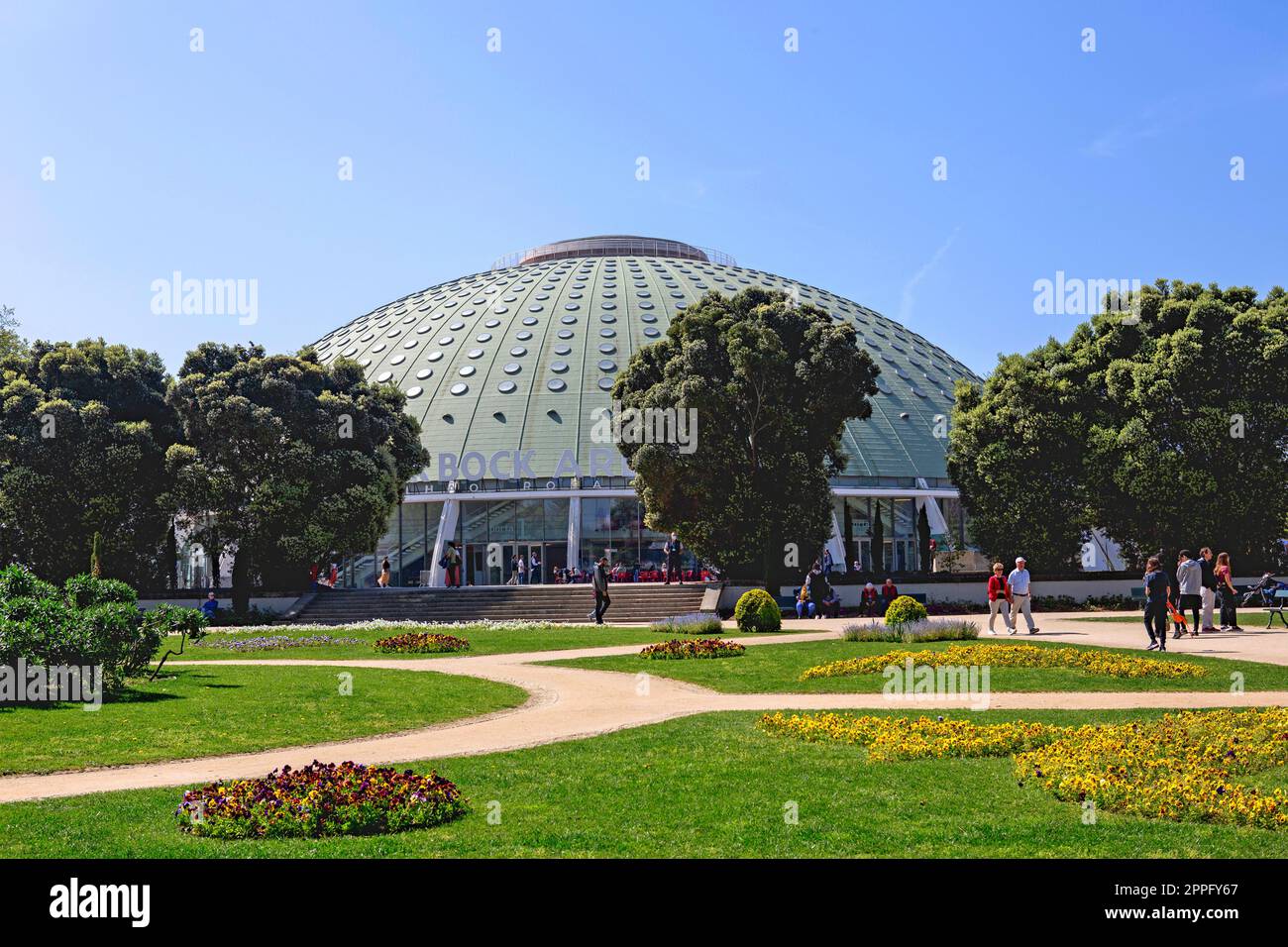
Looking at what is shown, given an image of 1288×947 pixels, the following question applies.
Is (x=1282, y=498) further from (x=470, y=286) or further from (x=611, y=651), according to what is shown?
(x=470, y=286)

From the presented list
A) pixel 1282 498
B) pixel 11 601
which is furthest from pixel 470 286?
pixel 11 601

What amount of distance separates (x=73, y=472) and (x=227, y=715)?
35.2 m

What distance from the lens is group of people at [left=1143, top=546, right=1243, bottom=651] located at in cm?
2520

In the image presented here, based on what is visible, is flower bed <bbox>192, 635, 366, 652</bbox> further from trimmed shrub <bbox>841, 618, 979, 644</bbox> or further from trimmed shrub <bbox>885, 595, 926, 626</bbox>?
trimmed shrub <bbox>885, 595, 926, 626</bbox>

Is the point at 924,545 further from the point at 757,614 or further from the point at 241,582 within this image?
the point at 241,582

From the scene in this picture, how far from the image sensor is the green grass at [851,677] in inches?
787

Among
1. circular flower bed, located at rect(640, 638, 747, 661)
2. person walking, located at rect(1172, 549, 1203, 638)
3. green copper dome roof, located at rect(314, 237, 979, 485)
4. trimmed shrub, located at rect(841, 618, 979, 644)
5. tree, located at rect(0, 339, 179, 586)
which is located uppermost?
green copper dome roof, located at rect(314, 237, 979, 485)

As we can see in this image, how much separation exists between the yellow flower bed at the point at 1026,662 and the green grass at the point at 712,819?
957cm

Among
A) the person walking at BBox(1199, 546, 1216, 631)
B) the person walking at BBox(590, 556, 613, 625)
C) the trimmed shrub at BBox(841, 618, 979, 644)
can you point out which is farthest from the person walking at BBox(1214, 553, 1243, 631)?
the person walking at BBox(590, 556, 613, 625)

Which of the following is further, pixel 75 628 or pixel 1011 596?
pixel 1011 596

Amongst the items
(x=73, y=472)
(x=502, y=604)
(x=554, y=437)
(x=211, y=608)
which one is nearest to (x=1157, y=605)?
(x=502, y=604)

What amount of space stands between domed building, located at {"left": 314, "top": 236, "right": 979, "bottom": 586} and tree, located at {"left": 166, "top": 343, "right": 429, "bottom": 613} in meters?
8.83

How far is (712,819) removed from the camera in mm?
9875

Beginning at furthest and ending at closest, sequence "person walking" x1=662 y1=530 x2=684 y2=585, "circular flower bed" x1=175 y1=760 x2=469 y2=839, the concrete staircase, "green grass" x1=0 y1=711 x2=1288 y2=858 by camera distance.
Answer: "person walking" x1=662 y1=530 x2=684 y2=585
the concrete staircase
"circular flower bed" x1=175 y1=760 x2=469 y2=839
"green grass" x1=0 y1=711 x2=1288 y2=858
